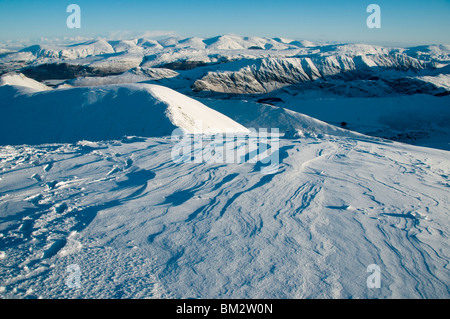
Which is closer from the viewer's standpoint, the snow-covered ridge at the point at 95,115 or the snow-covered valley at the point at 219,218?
the snow-covered valley at the point at 219,218

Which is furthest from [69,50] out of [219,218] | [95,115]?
[219,218]

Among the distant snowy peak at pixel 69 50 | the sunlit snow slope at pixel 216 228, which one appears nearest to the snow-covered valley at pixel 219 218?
the sunlit snow slope at pixel 216 228

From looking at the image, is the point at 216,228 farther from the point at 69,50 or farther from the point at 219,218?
the point at 69,50

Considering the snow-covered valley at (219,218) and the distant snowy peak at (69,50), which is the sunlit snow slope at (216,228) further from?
the distant snowy peak at (69,50)

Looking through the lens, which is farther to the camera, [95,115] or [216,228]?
[95,115]

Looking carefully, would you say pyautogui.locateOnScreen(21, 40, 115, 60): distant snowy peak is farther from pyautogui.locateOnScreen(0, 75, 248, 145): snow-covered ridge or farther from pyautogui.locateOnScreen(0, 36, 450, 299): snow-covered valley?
pyautogui.locateOnScreen(0, 36, 450, 299): snow-covered valley

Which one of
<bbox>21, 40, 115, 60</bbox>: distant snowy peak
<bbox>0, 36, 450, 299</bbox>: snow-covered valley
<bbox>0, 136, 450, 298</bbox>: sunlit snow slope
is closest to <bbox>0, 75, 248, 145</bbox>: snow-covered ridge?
Result: <bbox>0, 36, 450, 299</bbox>: snow-covered valley

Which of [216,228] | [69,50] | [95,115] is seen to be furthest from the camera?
[69,50]

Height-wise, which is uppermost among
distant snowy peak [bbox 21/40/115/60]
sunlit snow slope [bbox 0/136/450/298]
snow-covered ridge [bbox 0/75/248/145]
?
distant snowy peak [bbox 21/40/115/60]

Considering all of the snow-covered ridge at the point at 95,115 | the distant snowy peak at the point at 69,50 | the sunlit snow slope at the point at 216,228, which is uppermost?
the distant snowy peak at the point at 69,50
